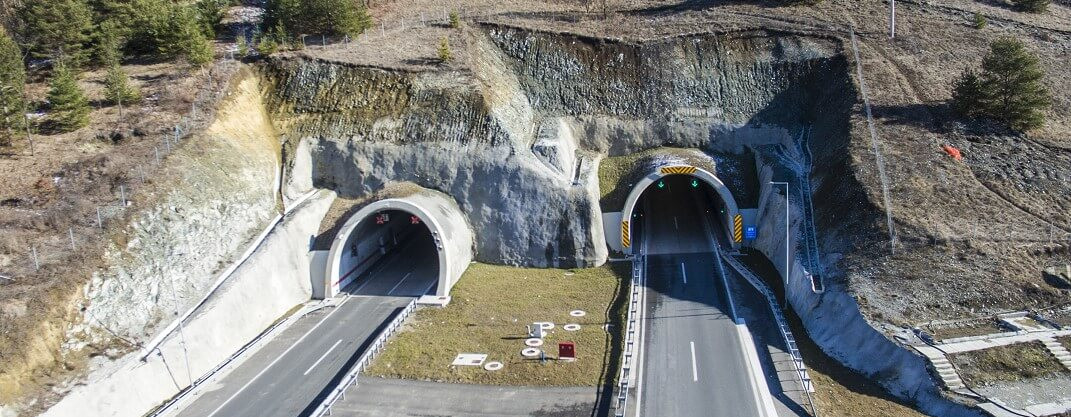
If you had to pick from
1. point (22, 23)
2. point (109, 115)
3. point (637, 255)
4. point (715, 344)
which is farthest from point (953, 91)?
point (22, 23)

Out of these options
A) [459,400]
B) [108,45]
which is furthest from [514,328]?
[108,45]

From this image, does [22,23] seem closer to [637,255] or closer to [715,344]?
[637,255]

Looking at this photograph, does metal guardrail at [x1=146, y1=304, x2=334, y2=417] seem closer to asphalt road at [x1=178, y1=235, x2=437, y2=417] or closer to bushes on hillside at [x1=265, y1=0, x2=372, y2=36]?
asphalt road at [x1=178, y1=235, x2=437, y2=417]

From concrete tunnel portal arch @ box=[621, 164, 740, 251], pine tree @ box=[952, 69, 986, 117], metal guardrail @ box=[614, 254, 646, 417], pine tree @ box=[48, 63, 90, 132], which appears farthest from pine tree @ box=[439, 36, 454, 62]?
pine tree @ box=[952, 69, 986, 117]

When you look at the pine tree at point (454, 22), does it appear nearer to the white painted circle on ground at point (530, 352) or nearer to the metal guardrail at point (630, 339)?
the metal guardrail at point (630, 339)

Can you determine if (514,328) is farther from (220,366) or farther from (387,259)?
(387,259)
